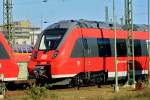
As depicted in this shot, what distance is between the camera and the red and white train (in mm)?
28523

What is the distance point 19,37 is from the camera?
424ft

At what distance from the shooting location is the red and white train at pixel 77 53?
2852 cm

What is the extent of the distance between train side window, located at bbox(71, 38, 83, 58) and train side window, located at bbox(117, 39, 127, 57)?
4.32 meters

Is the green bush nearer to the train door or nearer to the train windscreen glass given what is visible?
the train windscreen glass

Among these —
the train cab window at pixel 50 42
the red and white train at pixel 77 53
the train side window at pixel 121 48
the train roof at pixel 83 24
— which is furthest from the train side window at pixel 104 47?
the train cab window at pixel 50 42

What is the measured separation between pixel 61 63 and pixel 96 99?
877 cm

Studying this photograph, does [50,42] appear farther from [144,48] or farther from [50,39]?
[144,48]

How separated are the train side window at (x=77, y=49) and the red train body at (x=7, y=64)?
3771 millimetres

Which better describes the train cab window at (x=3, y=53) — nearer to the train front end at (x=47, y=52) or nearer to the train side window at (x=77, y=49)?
the train front end at (x=47, y=52)

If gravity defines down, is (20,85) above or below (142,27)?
below

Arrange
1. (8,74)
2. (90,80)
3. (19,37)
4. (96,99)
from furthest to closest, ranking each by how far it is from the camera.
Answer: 1. (19,37)
2. (90,80)
3. (8,74)
4. (96,99)

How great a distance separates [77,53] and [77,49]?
0.24 metres

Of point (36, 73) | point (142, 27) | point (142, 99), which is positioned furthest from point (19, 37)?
point (142, 99)

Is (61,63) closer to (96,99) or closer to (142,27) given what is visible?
(96,99)
